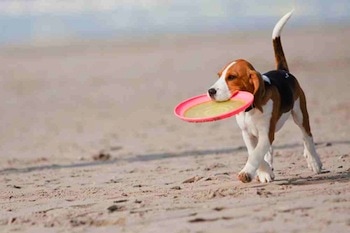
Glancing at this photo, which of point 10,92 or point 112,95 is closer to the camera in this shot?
point 112,95

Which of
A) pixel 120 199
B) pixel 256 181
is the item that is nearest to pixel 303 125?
pixel 256 181

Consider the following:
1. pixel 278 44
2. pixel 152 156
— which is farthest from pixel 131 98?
pixel 278 44

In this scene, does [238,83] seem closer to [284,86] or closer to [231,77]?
[231,77]

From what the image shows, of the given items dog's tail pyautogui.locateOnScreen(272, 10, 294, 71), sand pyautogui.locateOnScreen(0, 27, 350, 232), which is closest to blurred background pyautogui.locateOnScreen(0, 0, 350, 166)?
sand pyautogui.locateOnScreen(0, 27, 350, 232)

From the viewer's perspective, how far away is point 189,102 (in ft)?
25.0

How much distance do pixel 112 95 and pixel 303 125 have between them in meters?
14.5

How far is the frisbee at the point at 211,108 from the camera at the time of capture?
682 centimetres

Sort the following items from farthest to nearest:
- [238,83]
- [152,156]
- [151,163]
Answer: [152,156], [151,163], [238,83]

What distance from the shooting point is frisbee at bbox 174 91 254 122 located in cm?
682

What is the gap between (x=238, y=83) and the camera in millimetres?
7020

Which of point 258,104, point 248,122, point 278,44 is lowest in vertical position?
point 248,122

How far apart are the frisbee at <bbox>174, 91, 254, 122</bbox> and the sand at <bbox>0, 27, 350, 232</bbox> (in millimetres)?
569

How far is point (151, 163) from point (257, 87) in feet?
11.4

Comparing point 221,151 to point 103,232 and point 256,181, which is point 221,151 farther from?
point 103,232
